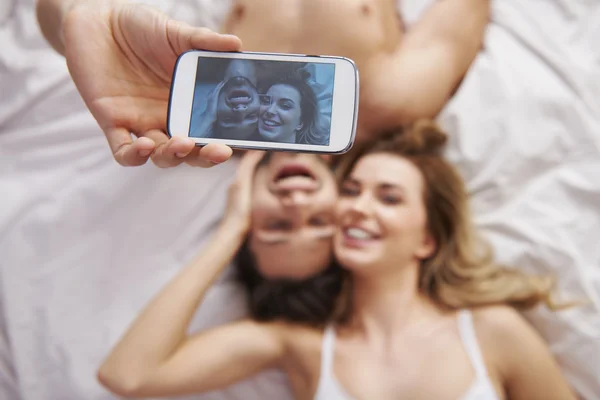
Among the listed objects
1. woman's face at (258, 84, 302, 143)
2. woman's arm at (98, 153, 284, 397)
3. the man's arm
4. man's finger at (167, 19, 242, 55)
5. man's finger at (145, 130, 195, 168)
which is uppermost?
man's finger at (167, 19, 242, 55)

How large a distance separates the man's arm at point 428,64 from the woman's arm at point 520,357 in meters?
0.38

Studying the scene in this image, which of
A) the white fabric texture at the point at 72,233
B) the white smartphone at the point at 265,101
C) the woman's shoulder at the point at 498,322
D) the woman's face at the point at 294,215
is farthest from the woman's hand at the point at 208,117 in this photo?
the woman's shoulder at the point at 498,322

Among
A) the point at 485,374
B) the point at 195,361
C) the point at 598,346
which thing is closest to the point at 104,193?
the point at 195,361

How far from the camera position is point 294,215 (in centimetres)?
91

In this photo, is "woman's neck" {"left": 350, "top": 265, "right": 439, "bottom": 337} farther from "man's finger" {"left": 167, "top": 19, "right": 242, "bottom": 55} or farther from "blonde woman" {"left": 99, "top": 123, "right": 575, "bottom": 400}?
"man's finger" {"left": 167, "top": 19, "right": 242, "bottom": 55}

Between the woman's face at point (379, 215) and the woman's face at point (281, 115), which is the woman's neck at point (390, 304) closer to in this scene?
the woman's face at point (379, 215)

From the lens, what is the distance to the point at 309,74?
56 cm

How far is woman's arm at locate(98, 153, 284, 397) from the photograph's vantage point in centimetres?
86

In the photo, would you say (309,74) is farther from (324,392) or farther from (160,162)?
(324,392)

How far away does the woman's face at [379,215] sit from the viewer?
35.0 inches

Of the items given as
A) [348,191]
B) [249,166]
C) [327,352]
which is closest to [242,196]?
[249,166]

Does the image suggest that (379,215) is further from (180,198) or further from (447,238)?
(180,198)

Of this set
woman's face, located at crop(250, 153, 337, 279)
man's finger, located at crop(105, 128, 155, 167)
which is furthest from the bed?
man's finger, located at crop(105, 128, 155, 167)

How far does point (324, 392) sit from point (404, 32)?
692 millimetres
